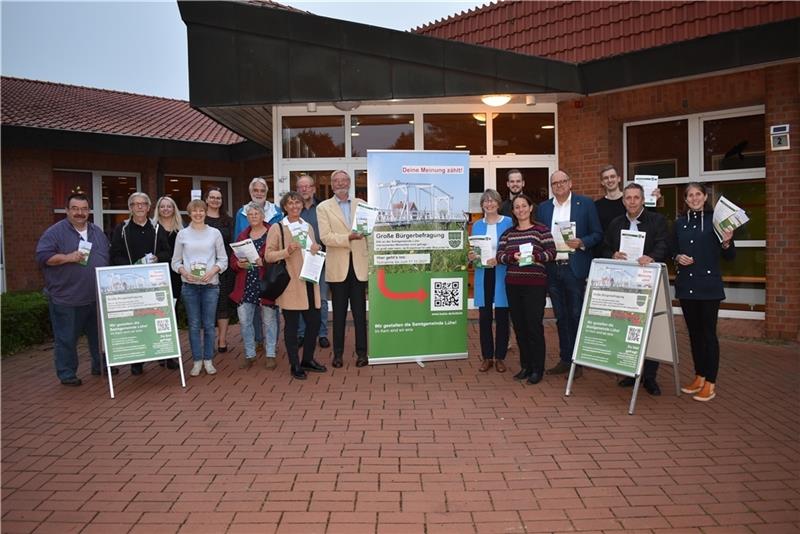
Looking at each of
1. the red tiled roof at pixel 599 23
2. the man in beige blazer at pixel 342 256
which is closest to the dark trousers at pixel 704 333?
the man in beige blazer at pixel 342 256

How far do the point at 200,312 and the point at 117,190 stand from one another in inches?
410

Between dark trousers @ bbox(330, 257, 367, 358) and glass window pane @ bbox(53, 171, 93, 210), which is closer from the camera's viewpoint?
dark trousers @ bbox(330, 257, 367, 358)

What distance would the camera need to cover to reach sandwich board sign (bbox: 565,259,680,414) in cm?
520

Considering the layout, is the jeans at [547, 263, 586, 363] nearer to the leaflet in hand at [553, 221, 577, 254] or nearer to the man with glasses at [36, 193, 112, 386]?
the leaflet in hand at [553, 221, 577, 254]

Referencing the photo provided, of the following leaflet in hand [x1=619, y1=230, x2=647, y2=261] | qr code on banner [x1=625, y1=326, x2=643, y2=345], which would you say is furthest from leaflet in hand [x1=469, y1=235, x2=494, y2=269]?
qr code on banner [x1=625, y1=326, x2=643, y2=345]

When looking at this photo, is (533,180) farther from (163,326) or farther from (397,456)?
(397,456)

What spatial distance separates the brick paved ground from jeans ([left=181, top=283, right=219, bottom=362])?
402 millimetres

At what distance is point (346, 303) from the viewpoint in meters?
6.67

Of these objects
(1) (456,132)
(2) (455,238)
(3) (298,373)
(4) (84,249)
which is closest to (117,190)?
(1) (456,132)

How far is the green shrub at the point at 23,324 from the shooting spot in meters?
7.96

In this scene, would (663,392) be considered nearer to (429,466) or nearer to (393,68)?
(429,466)

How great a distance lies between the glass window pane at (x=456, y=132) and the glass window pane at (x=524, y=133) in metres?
0.22

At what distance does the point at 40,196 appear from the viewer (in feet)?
44.5

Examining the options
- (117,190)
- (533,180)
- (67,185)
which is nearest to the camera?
(533,180)
